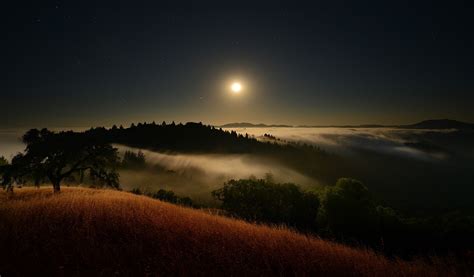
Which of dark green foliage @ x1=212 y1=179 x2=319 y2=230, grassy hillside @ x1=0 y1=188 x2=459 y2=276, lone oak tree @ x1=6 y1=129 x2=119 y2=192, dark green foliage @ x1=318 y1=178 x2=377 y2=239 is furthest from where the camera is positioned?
dark green foliage @ x1=212 y1=179 x2=319 y2=230

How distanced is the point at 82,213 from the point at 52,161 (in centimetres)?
3079

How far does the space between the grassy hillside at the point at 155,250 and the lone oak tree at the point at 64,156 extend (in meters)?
28.7

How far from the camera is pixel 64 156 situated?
114 ft

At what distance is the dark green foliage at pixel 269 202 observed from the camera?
57.0 metres

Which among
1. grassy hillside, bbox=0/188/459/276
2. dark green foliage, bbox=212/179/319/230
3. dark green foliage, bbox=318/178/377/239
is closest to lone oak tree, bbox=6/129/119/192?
dark green foliage, bbox=212/179/319/230

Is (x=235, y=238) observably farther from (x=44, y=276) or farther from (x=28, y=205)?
(x=28, y=205)

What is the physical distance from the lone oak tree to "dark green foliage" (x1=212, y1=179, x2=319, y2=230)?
26164 mm

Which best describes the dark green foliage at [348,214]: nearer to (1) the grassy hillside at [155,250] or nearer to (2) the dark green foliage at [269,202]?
(2) the dark green foliage at [269,202]

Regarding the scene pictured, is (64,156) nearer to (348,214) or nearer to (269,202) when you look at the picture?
(269,202)

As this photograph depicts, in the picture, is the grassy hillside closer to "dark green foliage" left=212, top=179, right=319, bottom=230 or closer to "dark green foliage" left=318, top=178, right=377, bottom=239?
"dark green foliage" left=318, top=178, right=377, bottom=239

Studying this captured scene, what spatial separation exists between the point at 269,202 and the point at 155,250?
53.6 meters

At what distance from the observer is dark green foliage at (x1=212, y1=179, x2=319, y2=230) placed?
187 feet

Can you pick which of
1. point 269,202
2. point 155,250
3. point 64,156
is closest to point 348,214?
point 269,202

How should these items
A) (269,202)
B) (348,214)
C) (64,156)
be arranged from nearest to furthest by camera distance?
(64,156) < (348,214) < (269,202)
